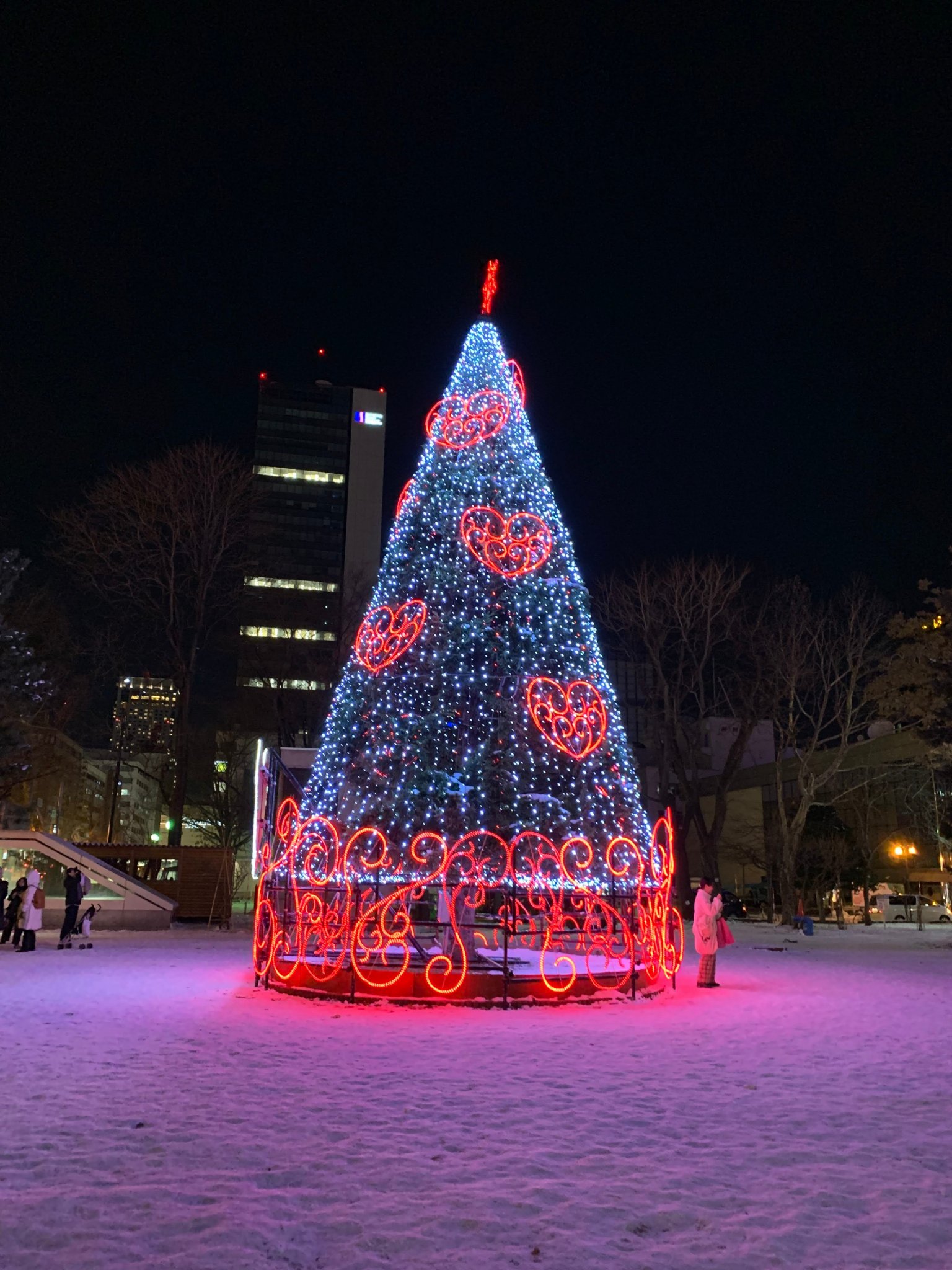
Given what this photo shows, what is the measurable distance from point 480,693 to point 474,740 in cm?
72

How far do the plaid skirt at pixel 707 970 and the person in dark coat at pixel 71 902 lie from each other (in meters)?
11.6

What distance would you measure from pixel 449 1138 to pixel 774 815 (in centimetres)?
3845

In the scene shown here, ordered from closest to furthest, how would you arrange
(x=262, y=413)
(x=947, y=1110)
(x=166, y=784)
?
(x=947, y=1110) → (x=166, y=784) → (x=262, y=413)

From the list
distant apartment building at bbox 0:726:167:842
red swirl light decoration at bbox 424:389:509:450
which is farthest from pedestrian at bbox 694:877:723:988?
distant apartment building at bbox 0:726:167:842

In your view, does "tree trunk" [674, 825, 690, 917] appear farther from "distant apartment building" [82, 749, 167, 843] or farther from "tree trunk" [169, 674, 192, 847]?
"distant apartment building" [82, 749, 167, 843]

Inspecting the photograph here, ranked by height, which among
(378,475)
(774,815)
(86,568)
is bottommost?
(774,815)

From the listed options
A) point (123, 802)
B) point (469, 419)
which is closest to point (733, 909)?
point (469, 419)

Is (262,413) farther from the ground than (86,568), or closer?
farther from the ground

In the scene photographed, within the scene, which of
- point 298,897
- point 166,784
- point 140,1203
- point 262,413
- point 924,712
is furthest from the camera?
point 262,413

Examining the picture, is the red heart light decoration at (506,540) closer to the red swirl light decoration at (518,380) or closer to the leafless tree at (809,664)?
the red swirl light decoration at (518,380)

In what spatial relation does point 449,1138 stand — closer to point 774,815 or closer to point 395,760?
point 395,760

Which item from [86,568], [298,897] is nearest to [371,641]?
[298,897]

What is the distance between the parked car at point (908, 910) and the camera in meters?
39.4

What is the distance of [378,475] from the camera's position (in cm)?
11262
